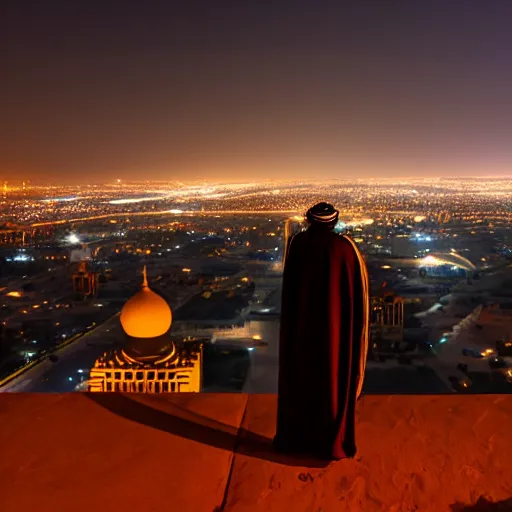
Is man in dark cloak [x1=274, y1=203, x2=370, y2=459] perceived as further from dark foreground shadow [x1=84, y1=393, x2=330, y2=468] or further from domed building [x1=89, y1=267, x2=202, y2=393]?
domed building [x1=89, y1=267, x2=202, y2=393]

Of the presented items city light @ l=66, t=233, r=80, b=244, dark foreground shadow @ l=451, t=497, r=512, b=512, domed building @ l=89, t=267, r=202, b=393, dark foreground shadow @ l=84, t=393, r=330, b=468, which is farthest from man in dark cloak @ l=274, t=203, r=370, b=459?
city light @ l=66, t=233, r=80, b=244

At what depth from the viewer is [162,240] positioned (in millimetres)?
44156

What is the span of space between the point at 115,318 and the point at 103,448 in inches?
646

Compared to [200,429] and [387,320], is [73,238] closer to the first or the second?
[387,320]

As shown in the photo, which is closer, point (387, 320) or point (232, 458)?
point (232, 458)

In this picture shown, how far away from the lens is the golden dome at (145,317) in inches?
245

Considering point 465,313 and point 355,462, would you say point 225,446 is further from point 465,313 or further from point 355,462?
point 465,313

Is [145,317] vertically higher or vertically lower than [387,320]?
higher

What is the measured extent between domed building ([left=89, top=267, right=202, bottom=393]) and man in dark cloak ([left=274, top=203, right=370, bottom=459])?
3850mm

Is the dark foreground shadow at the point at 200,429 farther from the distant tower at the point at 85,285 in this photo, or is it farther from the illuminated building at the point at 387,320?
the distant tower at the point at 85,285

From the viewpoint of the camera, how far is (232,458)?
2.68m

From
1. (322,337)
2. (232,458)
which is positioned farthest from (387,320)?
(322,337)

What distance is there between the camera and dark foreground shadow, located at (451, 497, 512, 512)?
2.26 m

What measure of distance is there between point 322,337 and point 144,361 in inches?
163
